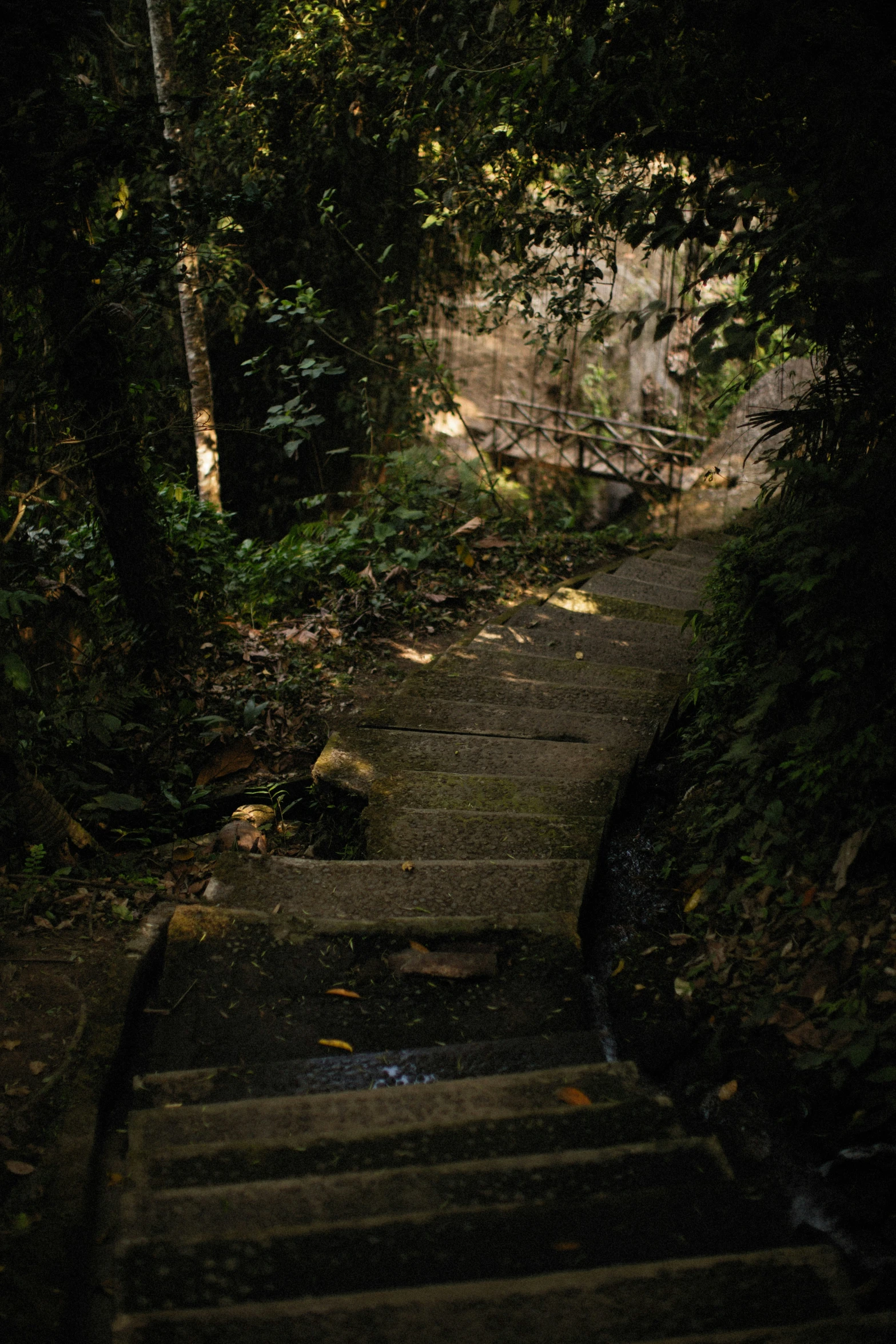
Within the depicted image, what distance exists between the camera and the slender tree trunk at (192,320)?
273 inches

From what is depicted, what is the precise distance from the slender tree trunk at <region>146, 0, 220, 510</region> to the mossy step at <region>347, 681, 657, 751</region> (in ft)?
8.57

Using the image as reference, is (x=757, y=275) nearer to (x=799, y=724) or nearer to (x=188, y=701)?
(x=799, y=724)

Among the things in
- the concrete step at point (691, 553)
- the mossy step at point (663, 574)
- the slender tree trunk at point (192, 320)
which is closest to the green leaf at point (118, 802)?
the slender tree trunk at point (192, 320)

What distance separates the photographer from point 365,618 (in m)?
5.66

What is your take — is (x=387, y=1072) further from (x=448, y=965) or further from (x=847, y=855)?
(x=847, y=855)

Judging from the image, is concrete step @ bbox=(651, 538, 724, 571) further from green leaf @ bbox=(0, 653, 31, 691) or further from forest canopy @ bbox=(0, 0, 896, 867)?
green leaf @ bbox=(0, 653, 31, 691)

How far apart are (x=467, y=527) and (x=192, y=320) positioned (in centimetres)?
296

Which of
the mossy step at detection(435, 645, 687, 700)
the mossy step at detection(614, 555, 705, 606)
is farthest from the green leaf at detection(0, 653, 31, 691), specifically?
the mossy step at detection(614, 555, 705, 606)

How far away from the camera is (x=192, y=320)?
7.46 meters

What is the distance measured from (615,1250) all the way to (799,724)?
1.94 m

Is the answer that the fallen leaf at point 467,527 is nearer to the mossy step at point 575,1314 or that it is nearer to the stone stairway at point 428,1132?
the stone stairway at point 428,1132

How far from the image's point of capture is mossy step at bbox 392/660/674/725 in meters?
4.23

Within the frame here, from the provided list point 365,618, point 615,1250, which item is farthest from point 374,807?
point 365,618

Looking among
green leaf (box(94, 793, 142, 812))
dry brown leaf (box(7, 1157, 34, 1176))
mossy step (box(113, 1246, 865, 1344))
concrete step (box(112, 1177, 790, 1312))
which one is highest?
mossy step (box(113, 1246, 865, 1344))
